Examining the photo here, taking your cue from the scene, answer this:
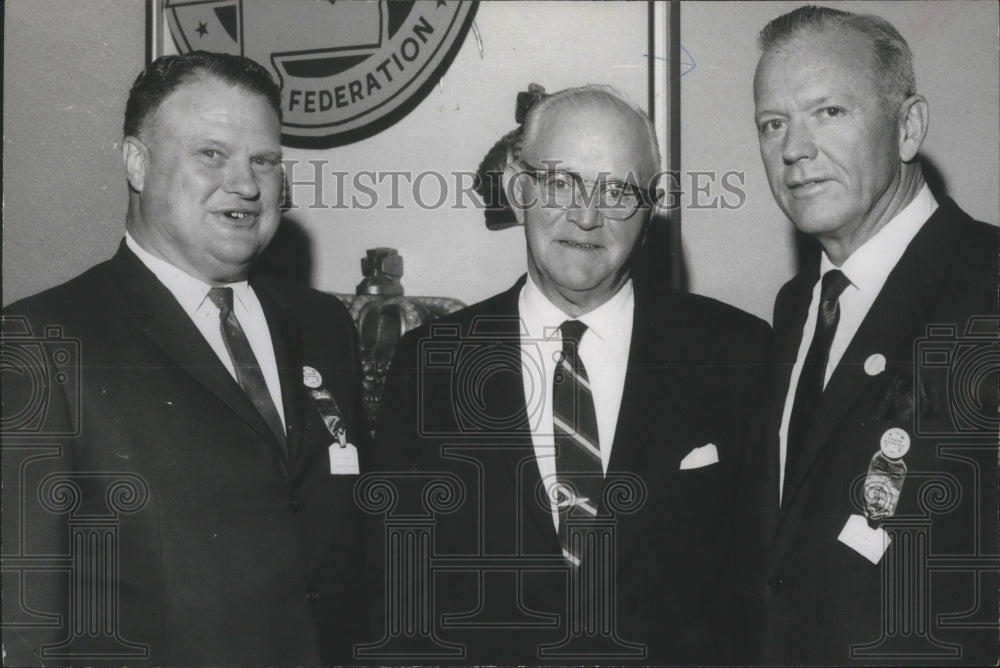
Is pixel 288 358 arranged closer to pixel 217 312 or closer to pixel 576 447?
pixel 217 312

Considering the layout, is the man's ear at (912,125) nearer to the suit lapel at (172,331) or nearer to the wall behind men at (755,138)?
the wall behind men at (755,138)

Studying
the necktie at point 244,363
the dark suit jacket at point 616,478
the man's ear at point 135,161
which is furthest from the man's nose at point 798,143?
the man's ear at point 135,161

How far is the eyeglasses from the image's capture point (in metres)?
1.76

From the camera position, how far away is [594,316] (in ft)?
5.99

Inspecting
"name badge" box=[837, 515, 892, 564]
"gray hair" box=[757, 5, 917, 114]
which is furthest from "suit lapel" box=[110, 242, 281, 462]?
"gray hair" box=[757, 5, 917, 114]

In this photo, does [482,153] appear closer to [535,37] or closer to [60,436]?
[535,37]

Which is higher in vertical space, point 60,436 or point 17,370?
point 17,370

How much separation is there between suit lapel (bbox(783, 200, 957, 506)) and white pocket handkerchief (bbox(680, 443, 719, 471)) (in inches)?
6.0

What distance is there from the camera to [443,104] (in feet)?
6.26

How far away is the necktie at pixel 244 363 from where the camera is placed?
1.75m

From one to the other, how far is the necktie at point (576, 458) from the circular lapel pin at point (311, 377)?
1.52 feet

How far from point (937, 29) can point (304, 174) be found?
4.40ft

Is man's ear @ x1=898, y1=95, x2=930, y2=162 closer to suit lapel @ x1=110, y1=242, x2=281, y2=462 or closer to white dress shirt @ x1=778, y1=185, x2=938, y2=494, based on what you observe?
white dress shirt @ x1=778, y1=185, x2=938, y2=494

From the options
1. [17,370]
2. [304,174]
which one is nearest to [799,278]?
[304,174]
